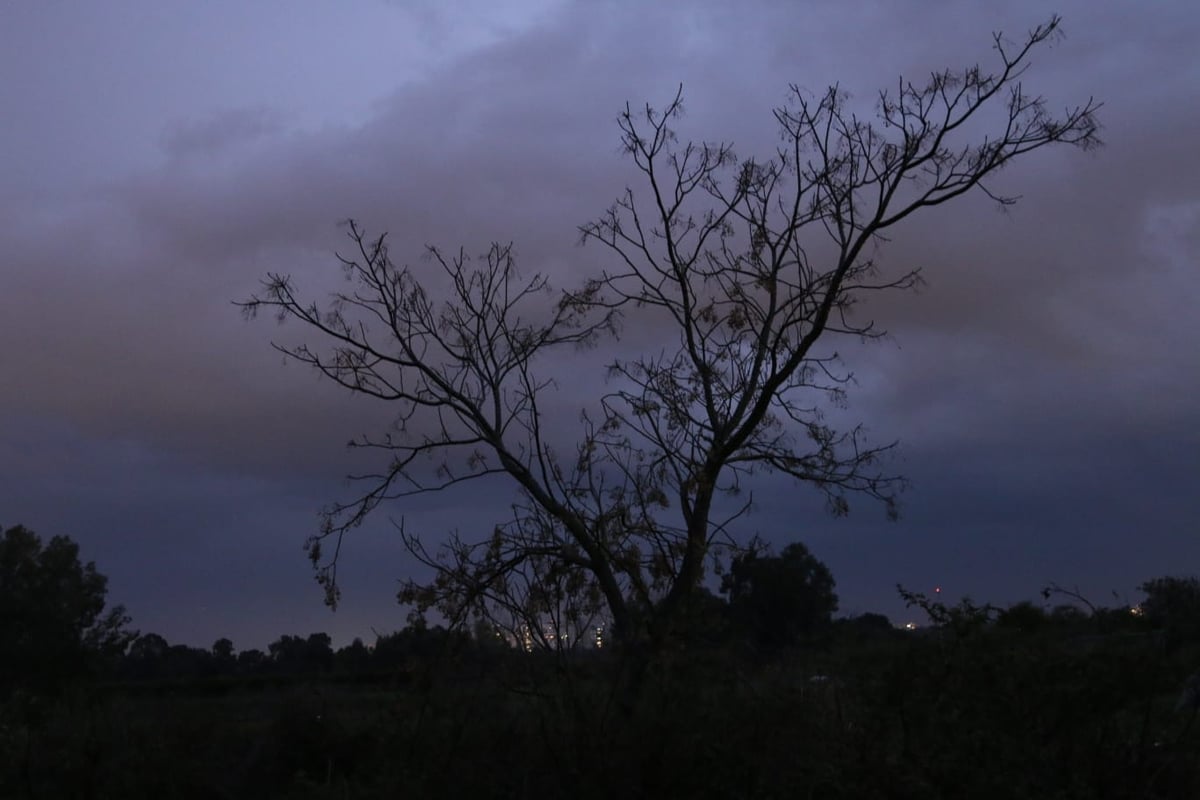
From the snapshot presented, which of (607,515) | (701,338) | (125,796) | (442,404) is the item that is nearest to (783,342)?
(701,338)

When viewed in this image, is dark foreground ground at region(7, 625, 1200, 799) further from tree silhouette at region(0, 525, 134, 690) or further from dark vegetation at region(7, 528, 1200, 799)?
tree silhouette at region(0, 525, 134, 690)

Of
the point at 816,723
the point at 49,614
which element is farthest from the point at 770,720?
the point at 49,614

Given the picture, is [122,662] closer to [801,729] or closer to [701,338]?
[701,338]

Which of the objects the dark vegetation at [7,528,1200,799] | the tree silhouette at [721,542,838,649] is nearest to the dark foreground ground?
the dark vegetation at [7,528,1200,799]

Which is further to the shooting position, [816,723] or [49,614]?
[49,614]

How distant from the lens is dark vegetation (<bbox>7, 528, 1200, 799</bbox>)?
8320mm

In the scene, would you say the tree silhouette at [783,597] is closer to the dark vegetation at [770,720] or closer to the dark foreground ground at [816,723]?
the dark vegetation at [770,720]

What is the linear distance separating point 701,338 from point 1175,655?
5510mm

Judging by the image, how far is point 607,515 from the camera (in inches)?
465

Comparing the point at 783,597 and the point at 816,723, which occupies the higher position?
the point at 783,597

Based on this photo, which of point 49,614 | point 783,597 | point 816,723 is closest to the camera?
point 816,723

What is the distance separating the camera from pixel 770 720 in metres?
9.17

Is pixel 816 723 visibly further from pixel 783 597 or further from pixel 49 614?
pixel 49 614

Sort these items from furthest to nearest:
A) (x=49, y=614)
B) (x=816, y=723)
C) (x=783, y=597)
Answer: (x=49, y=614) → (x=783, y=597) → (x=816, y=723)
